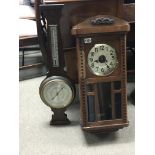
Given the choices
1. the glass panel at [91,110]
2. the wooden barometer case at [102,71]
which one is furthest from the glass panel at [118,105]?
the glass panel at [91,110]

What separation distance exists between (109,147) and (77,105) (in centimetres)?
58

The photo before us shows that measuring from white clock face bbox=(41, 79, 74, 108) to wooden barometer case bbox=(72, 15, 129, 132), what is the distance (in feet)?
0.59

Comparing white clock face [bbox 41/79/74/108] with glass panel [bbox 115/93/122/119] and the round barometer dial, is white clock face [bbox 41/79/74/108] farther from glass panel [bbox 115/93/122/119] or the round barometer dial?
glass panel [bbox 115/93/122/119]

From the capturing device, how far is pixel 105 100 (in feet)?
5.19

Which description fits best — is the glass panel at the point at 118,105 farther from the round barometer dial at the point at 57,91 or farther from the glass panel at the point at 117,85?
the round barometer dial at the point at 57,91

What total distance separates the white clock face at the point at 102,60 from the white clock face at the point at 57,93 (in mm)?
246

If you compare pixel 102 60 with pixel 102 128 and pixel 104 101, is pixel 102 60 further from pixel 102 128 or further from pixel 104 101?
pixel 102 128

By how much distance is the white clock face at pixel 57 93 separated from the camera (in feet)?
5.61

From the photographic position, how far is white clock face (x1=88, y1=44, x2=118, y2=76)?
60.5 inches

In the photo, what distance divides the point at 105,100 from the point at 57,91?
0.99 ft

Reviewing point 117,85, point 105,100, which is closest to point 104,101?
point 105,100
